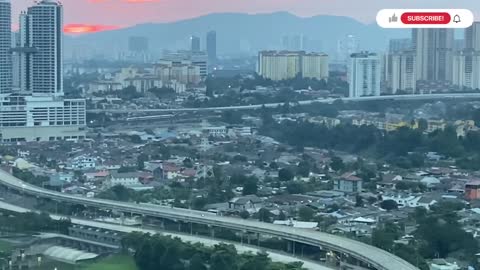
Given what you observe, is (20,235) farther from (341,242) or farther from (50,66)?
(50,66)

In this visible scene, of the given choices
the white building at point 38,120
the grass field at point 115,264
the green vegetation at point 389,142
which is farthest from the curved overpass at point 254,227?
the white building at point 38,120

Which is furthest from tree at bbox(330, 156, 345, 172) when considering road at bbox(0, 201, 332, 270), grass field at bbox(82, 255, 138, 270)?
grass field at bbox(82, 255, 138, 270)

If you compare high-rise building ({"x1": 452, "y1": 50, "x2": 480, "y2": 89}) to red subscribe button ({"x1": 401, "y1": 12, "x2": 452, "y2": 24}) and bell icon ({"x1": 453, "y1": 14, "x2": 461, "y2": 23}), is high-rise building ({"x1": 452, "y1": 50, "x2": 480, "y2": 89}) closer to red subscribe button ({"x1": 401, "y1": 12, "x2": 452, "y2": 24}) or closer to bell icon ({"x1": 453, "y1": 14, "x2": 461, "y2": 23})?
bell icon ({"x1": 453, "y1": 14, "x2": 461, "y2": 23})

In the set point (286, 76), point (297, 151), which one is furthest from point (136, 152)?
point (286, 76)

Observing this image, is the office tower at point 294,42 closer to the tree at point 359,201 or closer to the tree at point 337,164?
the tree at point 337,164

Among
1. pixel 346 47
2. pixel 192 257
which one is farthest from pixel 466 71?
pixel 192 257

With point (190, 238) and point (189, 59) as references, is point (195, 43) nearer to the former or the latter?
point (189, 59)
